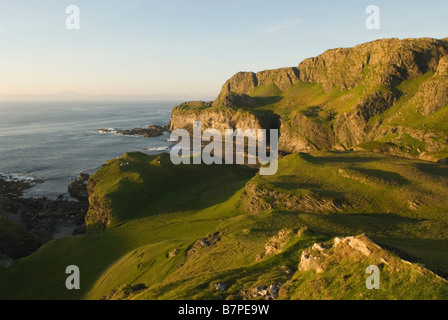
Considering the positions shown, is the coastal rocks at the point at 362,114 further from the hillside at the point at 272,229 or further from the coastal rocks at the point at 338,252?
the coastal rocks at the point at 338,252

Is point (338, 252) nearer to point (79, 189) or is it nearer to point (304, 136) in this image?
point (79, 189)

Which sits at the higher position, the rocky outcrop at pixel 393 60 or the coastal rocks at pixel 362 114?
the rocky outcrop at pixel 393 60

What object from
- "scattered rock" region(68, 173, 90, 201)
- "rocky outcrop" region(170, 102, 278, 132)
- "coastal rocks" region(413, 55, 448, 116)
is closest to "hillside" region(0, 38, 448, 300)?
"coastal rocks" region(413, 55, 448, 116)

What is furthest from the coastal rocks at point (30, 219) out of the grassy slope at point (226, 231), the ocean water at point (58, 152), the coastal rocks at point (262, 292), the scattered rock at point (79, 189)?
the coastal rocks at point (262, 292)

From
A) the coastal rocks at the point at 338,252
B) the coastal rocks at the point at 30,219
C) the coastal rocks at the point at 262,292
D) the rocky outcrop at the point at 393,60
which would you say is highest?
the rocky outcrop at the point at 393,60

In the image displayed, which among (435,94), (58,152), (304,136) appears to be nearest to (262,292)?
(435,94)

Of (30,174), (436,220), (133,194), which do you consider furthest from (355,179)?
(30,174)
